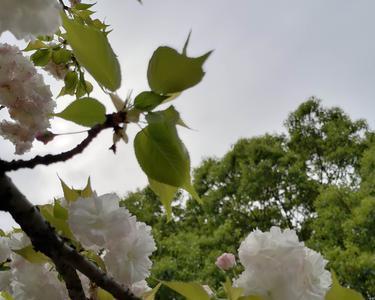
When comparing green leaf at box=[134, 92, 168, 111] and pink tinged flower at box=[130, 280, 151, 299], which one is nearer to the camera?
green leaf at box=[134, 92, 168, 111]

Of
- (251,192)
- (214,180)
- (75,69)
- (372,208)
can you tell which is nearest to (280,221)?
(251,192)

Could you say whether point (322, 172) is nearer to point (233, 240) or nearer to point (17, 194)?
point (233, 240)

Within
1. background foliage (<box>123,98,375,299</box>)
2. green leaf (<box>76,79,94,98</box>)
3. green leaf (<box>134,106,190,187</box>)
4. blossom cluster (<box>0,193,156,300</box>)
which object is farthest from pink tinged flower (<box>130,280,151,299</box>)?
background foliage (<box>123,98,375,299</box>)

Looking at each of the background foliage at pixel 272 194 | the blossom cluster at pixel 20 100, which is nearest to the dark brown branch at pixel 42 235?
the blossom cluster at pixel 20 100

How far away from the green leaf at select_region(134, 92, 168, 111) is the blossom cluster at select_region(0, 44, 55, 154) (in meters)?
0.23

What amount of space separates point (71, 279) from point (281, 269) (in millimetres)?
245

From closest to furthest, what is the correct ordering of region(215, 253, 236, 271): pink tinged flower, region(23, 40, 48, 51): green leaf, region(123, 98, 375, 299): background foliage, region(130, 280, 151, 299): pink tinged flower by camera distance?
region(130, 280, 151, 299): pink tinged flower → region(23, 40, 48, 51): green leaf → region(215, 253, 236, 271): pink tinged flower → region(123, 98, 375, 299): background foliage

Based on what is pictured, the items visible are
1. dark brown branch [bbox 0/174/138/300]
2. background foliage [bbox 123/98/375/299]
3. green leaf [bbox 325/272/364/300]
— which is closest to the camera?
dark brown branch [bbox 0/174/138/300]

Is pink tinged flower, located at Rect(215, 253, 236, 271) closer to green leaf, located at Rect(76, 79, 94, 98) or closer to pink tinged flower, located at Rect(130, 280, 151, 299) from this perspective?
green leaf, located at Rect(76, 79, 94, 98)

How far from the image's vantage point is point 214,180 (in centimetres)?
1060

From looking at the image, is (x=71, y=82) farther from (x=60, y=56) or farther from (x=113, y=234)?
(x=113, y=234)

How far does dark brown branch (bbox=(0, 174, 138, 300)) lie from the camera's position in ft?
1.44

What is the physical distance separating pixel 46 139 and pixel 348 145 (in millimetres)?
10282

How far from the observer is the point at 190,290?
0.52 m
